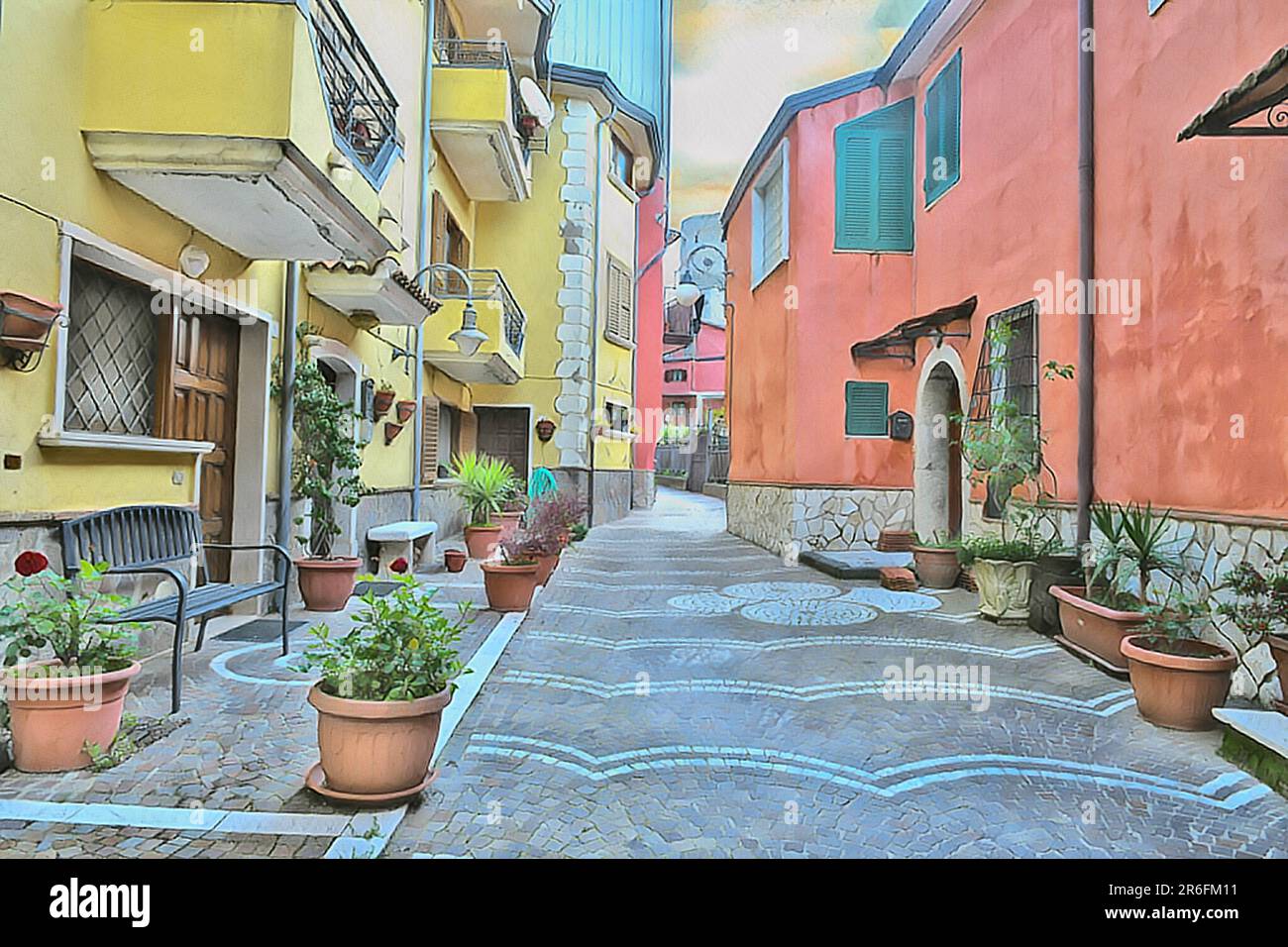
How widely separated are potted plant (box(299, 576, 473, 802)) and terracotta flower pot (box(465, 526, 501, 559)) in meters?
8.56

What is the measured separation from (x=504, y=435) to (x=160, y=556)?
12.2 meters

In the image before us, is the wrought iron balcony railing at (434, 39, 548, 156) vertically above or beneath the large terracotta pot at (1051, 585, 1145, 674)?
above

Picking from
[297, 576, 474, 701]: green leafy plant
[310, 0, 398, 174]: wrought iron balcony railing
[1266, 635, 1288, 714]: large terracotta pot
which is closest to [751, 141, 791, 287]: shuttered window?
[310, 0, 398, 174]: wrought iron balcony railing

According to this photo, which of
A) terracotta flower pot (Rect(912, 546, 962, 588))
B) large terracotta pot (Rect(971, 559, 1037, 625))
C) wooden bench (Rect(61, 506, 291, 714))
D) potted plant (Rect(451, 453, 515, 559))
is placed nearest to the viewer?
wooden bench (Rect(61, 506, 291, 714))

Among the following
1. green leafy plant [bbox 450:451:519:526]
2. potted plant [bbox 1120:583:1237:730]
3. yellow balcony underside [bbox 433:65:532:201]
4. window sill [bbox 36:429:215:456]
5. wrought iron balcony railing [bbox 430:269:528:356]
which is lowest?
potted plant [bbox 1120:583:1237:730]

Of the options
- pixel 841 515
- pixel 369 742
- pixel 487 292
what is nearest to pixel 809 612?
pixel 841 515

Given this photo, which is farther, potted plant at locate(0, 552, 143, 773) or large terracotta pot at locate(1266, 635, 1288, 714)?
large terracotta pot at locate(1266, 635, 1288, 714)

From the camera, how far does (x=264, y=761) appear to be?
3.79 m

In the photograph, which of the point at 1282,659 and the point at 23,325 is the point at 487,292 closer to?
the point at 23,325

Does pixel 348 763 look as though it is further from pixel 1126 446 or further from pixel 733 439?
pixel 733 439

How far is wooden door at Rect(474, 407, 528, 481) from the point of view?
17.5 m

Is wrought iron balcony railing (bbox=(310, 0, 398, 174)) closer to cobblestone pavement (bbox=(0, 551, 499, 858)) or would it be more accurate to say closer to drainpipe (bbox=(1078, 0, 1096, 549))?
cobblestone pavement (bbox=(0, 551, 499, 858))
